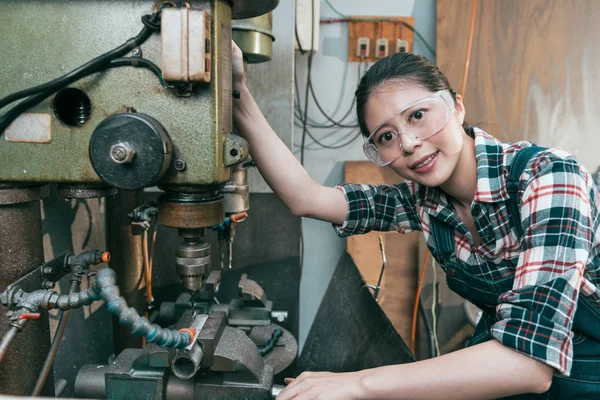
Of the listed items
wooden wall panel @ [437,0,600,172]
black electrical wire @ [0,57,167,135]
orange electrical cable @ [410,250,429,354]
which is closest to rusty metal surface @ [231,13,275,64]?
black electrical wire @ [0,57,167,135]

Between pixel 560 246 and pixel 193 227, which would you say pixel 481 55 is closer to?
pixel 560 246

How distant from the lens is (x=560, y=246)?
2.60ft

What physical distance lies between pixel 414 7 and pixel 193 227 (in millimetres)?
1829

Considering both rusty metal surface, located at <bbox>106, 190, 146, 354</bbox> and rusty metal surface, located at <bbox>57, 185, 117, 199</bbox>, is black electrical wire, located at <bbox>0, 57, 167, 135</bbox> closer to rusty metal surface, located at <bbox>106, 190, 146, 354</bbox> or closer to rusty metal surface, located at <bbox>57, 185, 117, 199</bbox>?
rusty metal surface, located at <bbox>57, 185, 117, 199</bbox>

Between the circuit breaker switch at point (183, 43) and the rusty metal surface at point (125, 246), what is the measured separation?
730 mm

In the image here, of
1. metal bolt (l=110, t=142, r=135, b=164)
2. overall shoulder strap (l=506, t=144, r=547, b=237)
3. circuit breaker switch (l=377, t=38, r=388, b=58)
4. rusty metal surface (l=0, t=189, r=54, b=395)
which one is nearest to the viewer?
metal bolt (l=110, t=142, r=135, b=164)

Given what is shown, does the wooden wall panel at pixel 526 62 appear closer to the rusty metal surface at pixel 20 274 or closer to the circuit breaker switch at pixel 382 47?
the circuit breaker switch at pixel 382 47

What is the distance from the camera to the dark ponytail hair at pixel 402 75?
1.03 meters

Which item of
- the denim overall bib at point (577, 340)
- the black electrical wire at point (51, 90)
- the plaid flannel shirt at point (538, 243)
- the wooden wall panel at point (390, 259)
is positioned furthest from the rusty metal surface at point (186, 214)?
the wooden wall panel at point (390, 259)

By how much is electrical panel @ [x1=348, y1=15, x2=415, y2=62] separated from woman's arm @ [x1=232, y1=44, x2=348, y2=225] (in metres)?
1.09

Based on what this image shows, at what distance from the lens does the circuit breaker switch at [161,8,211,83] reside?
25.4 inches

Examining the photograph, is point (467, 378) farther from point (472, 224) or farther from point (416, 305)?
point (416, 305)

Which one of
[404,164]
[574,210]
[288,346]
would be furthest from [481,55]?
[288,346]

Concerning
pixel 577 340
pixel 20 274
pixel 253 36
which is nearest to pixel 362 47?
pixel 253 36
